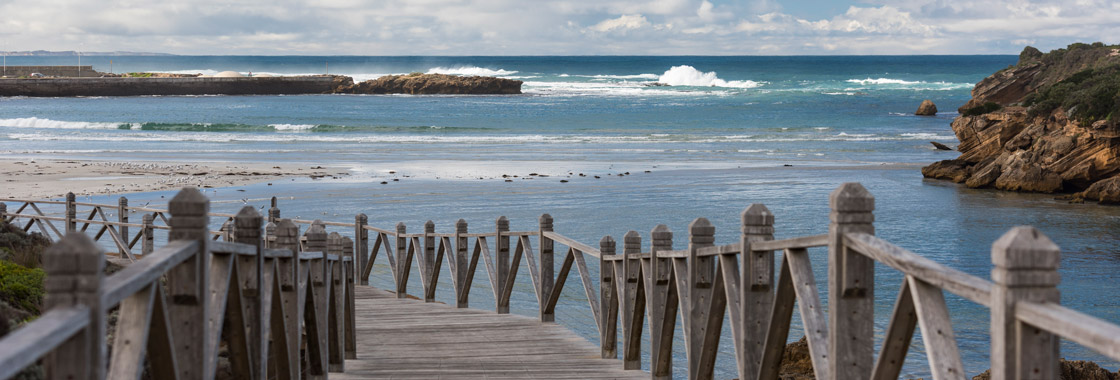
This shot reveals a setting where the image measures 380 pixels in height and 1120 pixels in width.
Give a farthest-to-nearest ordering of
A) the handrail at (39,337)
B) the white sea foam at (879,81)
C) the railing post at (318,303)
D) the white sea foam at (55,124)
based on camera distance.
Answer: the white sea foam at (879,81)
the white sea foam at (55,124)
the railing post at (318,303)
the handrail at (39,337)

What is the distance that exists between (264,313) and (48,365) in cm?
240

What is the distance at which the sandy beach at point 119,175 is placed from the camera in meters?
25.2

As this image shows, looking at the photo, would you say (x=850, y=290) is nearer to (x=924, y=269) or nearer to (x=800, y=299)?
(x=800, y=299)

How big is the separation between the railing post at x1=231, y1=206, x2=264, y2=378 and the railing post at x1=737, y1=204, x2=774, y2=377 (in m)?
2.27

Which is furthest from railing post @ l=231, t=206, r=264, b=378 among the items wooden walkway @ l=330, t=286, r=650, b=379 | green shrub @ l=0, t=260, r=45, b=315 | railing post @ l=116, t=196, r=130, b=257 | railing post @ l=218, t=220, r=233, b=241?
railing post @ l=116, t=196, r=130, b=257

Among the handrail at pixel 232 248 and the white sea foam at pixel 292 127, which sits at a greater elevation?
the white sea foam at pixel 292 127

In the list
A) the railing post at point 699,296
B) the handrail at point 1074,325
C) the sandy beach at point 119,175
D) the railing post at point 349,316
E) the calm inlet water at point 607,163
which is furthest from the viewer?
the sandy beach at point 119,175

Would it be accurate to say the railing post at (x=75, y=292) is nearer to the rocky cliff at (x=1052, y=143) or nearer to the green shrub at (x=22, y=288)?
the green shrub at (x=22, y=288)

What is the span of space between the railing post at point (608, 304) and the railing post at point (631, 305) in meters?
0.42

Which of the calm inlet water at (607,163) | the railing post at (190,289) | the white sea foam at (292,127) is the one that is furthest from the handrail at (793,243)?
the white sea foam at (292,127)

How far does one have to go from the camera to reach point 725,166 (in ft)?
115

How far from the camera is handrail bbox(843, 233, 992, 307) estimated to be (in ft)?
10.1

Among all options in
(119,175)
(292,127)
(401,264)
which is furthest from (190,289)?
(292,127)

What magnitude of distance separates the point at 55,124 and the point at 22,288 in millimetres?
55883
